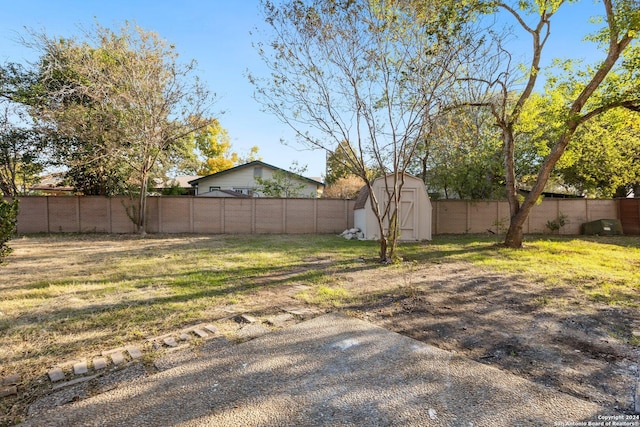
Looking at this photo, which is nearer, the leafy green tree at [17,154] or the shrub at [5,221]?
the shrub at [5,221]

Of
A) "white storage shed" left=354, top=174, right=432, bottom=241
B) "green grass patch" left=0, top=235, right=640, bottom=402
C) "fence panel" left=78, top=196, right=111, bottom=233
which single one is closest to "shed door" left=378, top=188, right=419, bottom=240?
"white storage shed" left=354, top=174, right=432, bottom=241

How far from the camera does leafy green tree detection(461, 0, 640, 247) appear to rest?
6.84 metres

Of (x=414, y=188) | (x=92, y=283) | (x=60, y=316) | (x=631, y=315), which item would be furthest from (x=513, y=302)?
(x=414, y=188)

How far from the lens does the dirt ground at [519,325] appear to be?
2.32 m

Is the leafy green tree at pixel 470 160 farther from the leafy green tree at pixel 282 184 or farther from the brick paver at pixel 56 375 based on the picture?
the brick paver at pixel 56 375

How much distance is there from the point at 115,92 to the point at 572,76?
1387 centimetres

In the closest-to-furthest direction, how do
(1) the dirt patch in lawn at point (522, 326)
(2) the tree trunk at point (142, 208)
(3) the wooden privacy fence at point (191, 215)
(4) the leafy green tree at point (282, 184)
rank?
(1) the dirt patch in lawn at point (522, 326) → (2) the tree trunk at point (142, 208) → (3) the wooden privacy fence at point (191, 215) → (4) the leafy green tree at point (282, 184)

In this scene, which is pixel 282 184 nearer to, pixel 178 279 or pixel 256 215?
pixel 256 215

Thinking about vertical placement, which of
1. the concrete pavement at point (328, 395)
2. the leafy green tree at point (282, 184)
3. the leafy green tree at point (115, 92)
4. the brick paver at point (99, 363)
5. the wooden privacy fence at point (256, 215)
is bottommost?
the concrete pavement at point (328, 395)

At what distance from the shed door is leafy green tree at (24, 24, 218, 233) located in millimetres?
8278

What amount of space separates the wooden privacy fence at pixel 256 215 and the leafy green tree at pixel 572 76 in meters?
4.49

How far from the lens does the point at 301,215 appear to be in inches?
547

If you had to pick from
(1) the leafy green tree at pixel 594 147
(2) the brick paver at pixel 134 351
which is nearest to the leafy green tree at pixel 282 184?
(1) the leafy green tree at pixel 594 147

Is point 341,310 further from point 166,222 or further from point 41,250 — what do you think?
point 166,222
